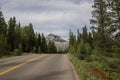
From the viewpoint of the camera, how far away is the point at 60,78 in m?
14.4

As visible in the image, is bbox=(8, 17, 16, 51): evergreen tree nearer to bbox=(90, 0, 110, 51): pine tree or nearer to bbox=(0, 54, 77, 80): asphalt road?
bbox=(90, 0, 110, 51): pine tree

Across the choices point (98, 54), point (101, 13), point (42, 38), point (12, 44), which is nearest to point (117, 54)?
point (98, 54)

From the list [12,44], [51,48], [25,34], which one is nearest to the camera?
[12,44]

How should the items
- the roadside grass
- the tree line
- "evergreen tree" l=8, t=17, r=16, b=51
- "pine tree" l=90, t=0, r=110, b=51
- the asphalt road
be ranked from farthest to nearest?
"evergreen tree" l=8, t=17, r=16, b=51 < the tree line < "pine tree" l=90, t=0, r=110, b=51 < the asphalt road < the roadside grass

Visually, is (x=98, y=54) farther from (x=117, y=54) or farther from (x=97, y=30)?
(x=117, y=54)

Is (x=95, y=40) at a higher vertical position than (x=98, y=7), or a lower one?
lower

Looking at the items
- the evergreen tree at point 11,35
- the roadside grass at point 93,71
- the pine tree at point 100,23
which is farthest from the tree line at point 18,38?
the roadside grass at point 93,71

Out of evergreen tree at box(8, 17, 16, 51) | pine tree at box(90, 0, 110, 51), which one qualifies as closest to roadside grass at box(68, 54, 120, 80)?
pine tree at box(90, 0, 110, 51)

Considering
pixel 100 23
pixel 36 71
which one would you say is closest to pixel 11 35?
pixel 100 23

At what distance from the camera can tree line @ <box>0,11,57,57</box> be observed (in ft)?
234

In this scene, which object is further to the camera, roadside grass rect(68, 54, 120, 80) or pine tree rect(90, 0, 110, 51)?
pine tree rect(90, 0, 110, 51)

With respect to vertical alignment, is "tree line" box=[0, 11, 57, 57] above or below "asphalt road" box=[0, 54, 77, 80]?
above

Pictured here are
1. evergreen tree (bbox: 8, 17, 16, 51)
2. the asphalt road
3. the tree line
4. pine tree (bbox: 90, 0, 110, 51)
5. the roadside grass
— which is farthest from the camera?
evergreen tree (bbox: 8, 17, 16, 51)

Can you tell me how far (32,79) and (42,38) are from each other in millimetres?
125409
